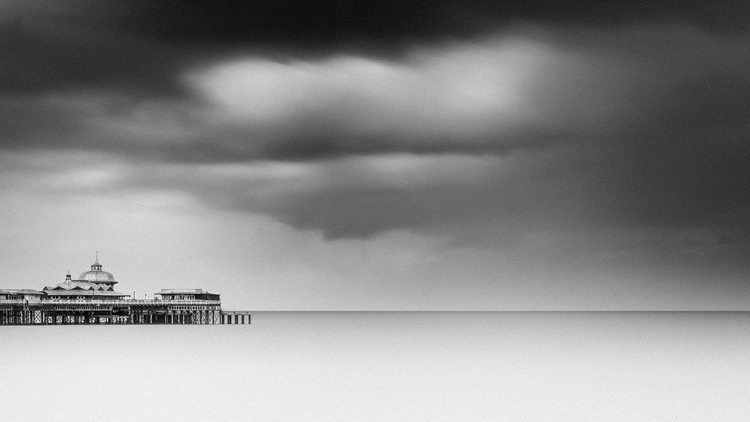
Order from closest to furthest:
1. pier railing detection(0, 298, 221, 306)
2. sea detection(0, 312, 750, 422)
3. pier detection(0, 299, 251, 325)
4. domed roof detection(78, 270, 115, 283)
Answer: sea detection(0, 312, 750, 422) < pier detection(0, 299, 251, 325) < pier railing detection(0, 298, 221, 306) < domed roof detection(78, 270, 115, 283)

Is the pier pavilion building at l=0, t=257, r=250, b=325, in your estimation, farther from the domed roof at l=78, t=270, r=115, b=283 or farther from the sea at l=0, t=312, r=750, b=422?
the sea at l=0, t=312, r=750, b=422

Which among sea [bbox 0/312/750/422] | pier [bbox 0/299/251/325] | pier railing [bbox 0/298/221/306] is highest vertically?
pier railing [bbox 0/298/221/306]

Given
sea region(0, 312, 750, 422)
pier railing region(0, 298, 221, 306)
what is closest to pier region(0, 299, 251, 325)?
pier railing region(0, 298, 221, 306)

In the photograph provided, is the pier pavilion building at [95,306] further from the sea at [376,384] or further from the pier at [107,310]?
the sea at [376,384]

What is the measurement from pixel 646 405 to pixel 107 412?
71.3 feet

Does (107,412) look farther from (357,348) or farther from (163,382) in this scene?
(357,348)

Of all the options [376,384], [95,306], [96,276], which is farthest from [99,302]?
[376,384]

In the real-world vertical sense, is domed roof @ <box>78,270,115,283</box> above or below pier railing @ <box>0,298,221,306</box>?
above

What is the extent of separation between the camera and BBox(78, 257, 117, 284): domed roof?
154 m

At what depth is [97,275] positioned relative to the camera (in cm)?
15475

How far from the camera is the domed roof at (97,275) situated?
154 meters

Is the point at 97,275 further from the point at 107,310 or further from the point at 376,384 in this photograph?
the point at 376,384

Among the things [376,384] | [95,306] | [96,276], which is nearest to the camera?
[376,384]

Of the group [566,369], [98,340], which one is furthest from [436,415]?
[98,340]
